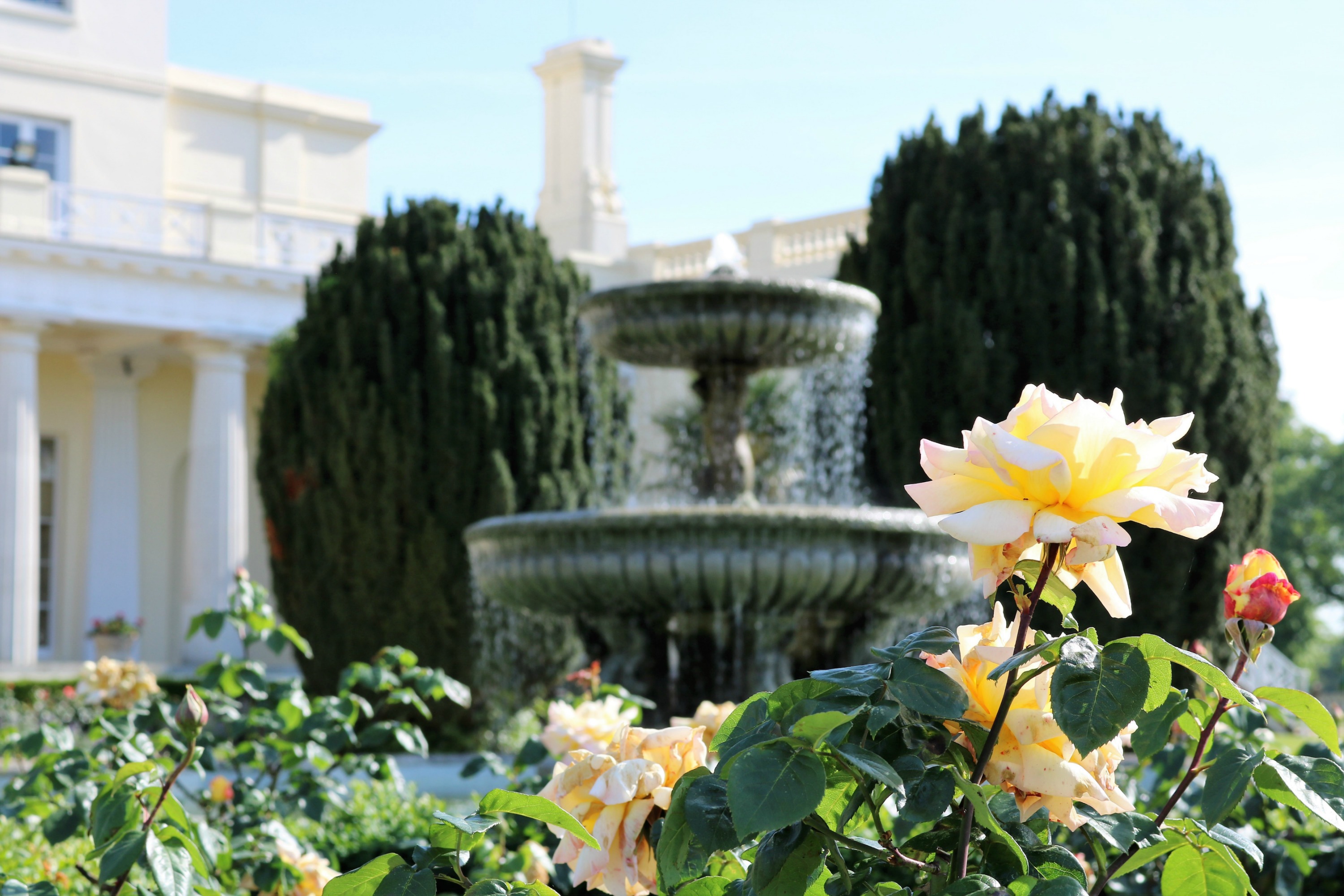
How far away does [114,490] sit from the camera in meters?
21.1

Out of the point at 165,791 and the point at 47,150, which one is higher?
the point at 47,150

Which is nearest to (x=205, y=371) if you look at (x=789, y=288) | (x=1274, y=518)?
(x=789, y=288)

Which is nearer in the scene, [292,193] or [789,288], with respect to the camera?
[789,288]

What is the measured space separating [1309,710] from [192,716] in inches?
57.6

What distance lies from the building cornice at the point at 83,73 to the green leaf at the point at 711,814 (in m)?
21.3

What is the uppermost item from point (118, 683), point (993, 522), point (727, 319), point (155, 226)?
point (155, 226)

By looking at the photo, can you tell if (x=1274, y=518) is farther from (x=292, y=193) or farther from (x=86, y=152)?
(x=86, y=152)

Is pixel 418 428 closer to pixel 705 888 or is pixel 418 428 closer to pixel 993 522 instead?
pixel 705 888

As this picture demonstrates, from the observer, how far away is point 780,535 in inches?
243

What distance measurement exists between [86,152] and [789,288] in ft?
53.1

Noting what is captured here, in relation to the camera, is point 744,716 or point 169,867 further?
point 169,867

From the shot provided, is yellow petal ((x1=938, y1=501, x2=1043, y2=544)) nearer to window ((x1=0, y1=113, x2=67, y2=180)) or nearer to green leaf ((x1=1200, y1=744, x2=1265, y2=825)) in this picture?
green leaf ((x1=1200, y1=744, x2=1265, y2=825))

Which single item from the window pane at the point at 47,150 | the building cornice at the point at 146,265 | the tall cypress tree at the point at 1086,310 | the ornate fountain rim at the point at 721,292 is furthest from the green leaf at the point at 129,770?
the window pane at the point at 47,150

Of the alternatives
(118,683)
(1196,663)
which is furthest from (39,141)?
(1196,663)
